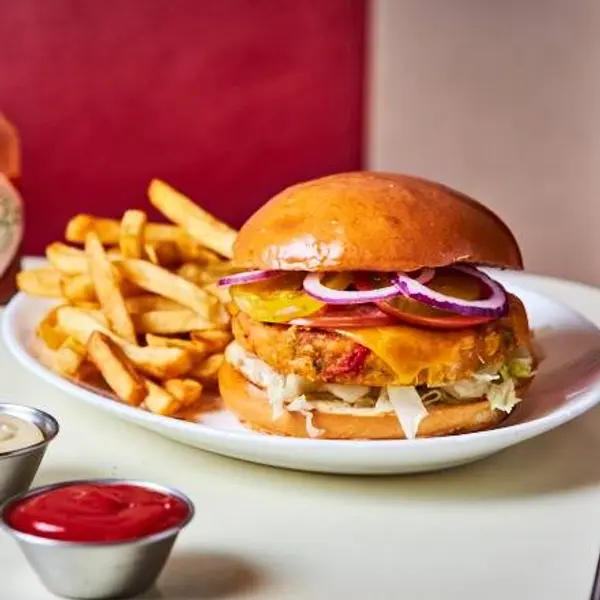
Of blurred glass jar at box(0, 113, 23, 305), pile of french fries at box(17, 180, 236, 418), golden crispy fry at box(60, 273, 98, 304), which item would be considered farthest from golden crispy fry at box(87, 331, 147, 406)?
blurred glass jar at box(0, 113, 23, 305)

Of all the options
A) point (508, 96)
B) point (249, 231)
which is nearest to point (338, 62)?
point (508, 96)

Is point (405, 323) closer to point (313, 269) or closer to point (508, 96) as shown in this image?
point (313, 269)

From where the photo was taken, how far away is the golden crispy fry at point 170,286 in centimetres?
239

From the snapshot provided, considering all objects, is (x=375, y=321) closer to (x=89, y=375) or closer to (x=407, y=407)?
(x=407, y=407)

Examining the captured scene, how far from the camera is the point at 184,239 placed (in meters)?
2.68

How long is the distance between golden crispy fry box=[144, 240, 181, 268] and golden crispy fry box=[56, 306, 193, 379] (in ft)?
0.66

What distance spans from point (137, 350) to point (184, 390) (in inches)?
6.5

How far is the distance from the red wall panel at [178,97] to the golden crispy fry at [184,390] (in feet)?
8.57

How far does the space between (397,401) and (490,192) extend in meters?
3.12

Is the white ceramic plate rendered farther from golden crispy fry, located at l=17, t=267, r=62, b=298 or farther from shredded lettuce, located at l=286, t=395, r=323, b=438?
golden crispy fry, located at l=17, t=267, r=62, b=298

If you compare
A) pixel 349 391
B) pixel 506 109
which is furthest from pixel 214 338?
pixel 506 109

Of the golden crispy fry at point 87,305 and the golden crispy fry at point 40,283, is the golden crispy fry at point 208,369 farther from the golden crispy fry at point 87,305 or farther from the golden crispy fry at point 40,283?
the golden crispy fry at point 40,283

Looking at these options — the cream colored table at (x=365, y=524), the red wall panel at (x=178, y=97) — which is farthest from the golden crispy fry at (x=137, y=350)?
the red wall panel at (x=178, y=97)

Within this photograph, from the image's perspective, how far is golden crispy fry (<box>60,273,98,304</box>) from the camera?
8.27 feet
